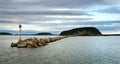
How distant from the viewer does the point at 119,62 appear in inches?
1426

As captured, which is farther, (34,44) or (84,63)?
(34,44)

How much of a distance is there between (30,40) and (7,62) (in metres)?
34.5

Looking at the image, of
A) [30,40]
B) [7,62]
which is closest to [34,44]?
[30,40]

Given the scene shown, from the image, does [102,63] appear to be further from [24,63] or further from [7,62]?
[7,62]

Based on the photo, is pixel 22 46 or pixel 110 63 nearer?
pixel 110 63

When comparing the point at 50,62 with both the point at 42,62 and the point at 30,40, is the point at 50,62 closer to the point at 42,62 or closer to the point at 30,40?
the point at 42,62

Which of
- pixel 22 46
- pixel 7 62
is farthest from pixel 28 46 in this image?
pixel 7 62

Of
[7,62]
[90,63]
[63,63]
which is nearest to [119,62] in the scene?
[90,63]

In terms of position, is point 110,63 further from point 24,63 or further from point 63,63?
point 24,63

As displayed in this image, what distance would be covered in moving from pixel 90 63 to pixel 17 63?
9665 millimetres

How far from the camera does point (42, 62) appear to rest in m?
35.6

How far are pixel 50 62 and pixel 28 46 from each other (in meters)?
31.8

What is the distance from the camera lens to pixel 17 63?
114 feet

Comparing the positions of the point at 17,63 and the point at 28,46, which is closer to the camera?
the point at 17,63
